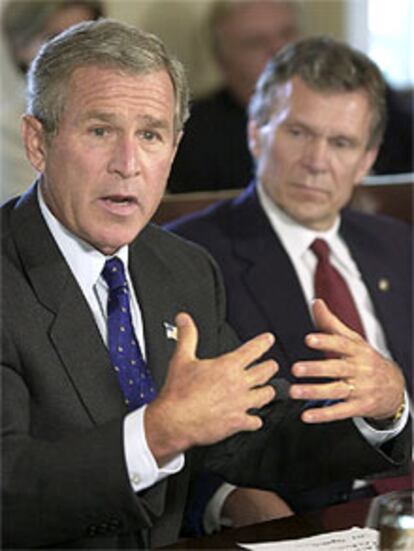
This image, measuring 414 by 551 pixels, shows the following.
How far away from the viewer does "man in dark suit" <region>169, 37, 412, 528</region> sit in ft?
10.1

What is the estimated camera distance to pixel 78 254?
227 centimetres

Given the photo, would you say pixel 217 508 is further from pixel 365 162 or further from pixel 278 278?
pixel 365 162

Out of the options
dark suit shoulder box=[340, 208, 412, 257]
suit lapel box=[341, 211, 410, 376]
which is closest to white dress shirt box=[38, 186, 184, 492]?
suit lapel box=[341, 211, 410, 376]

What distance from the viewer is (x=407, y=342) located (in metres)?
3.19

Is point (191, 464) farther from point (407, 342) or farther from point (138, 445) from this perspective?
point (407, 342)

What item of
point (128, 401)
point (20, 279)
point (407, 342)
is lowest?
point (407, 342)

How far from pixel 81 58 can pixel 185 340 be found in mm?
521

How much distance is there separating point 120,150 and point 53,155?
0.12m

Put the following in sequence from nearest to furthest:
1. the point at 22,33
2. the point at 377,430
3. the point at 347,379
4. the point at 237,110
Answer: the point at 347,379
the point at 377,430
the point at 22,33
the point at 237,110

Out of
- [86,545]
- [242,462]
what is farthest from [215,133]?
[86,545]

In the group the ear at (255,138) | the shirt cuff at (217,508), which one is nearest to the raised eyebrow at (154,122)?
the shirt cuff at (217,508)

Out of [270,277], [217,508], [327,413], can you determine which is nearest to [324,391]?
[327,413]

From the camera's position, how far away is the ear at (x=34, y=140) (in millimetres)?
2262

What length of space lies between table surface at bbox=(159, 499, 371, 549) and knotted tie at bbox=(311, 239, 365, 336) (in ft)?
2.83
